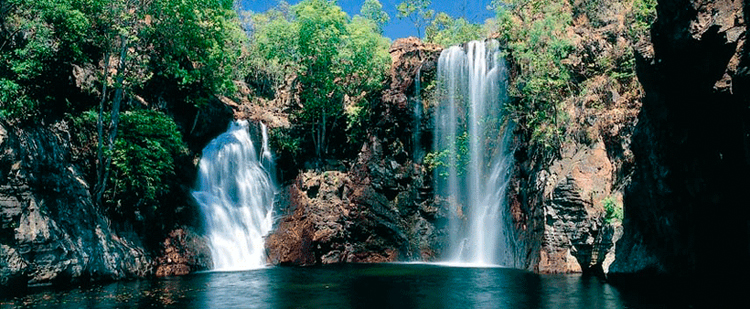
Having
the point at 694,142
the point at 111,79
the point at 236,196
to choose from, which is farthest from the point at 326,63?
the point at 694,142

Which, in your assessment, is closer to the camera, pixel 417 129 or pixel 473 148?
pixel 473 148

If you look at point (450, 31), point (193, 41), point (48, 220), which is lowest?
point (48, 220)

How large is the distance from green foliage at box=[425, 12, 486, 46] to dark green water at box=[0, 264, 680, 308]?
95.0ft

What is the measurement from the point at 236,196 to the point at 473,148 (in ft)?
45.4

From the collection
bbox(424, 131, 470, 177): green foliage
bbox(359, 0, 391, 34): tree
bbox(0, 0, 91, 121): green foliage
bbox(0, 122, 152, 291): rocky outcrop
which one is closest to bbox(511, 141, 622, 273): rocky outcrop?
bbox(424, 131, 470, 177): green foliage

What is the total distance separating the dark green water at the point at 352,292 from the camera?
1436 cm

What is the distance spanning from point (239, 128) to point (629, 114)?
21.4 meters

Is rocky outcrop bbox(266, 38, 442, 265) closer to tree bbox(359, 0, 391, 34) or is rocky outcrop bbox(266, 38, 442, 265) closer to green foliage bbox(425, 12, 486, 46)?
green foliage bbox(425, 12, 486, 46)

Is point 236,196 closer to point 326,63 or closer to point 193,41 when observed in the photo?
point 193,41

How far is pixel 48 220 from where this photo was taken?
18047 millimetres

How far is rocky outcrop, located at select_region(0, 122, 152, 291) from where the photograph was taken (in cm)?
1686

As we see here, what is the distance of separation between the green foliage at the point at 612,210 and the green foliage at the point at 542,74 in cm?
447

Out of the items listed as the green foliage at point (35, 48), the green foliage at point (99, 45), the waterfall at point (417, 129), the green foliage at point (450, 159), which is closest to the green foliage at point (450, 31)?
the waterfall at point (417, 129)

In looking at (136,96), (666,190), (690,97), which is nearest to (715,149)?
(690,97)
